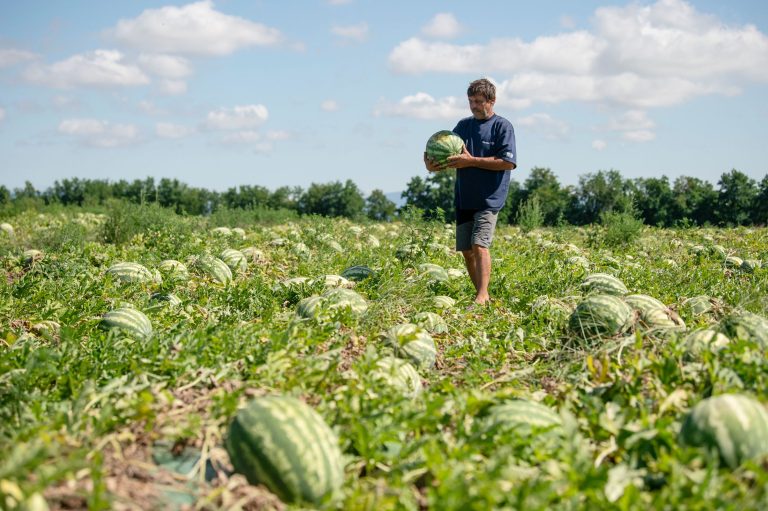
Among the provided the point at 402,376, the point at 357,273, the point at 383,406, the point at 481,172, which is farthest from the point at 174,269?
the point at 383,406

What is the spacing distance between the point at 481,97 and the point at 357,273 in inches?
82.1

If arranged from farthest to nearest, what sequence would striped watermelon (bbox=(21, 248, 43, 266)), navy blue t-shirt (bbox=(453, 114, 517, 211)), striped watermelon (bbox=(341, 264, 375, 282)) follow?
1. striped watermelon (bbox=(21, 248, 43, 266))
2. striped watermelon (bbox=(341, 264, 375, 282))
3. navy blue t-shirt (bbox=(453, 114, 517, 211))

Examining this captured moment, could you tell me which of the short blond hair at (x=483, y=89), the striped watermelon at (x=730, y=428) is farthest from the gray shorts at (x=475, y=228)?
the striped watermelon at (x=730, y=428)

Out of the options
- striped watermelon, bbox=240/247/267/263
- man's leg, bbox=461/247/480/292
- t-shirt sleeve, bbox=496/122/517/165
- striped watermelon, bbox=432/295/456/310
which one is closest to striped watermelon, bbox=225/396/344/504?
striped watermelon, bbox=432/295/456/310

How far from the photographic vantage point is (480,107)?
19.5ft

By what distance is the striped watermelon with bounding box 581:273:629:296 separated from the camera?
5344 mm

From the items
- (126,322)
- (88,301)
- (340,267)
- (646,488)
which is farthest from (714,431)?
(340,267)

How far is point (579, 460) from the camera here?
2.14m

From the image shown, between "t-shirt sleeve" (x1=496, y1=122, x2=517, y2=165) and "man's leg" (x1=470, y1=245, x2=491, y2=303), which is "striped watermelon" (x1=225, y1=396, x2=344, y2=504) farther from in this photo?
"t-shirt sleeve" (x1=496, y1=122, x2=517, y2=165)

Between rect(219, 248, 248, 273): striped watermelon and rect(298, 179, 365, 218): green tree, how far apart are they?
22.8 meters

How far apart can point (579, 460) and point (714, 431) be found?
56 cm

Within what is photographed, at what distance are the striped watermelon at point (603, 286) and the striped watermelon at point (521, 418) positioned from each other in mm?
2798

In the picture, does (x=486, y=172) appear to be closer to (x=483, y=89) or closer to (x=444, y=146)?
(x=444, y=146)

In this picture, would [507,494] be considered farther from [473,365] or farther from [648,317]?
[648,317]
